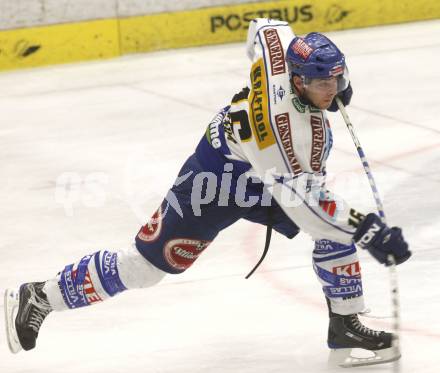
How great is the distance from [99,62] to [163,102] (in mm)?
1614

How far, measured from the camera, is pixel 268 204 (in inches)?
171

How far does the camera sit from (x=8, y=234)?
20.6 ft

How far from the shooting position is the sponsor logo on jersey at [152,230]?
4.36 m

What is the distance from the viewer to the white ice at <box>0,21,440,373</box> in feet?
15.5

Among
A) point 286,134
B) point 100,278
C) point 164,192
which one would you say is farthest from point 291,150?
point 164,192

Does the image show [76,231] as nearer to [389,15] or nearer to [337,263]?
[337,263]

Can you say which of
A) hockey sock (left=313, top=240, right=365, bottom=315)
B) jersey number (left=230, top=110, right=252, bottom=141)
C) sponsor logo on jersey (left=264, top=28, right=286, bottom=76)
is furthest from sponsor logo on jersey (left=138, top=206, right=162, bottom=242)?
sponsor logo on jersey (left=264, top=28, right=286, bottom=76)

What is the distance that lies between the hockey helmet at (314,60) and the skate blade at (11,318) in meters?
1.45

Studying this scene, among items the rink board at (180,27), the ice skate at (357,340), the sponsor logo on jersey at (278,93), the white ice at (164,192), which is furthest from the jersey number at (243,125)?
the rink board at (180,27)

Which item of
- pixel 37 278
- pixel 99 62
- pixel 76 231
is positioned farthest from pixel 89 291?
pixel 99 62

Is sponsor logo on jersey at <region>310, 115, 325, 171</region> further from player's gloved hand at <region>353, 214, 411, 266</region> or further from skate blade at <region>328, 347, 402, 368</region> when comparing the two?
skate blade at <region>328, 347, 402, 368</region>

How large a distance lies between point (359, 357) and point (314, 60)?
1.21m

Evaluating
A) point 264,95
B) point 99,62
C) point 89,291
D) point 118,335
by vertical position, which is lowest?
point 99,62

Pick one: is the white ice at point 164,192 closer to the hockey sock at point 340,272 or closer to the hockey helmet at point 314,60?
the hockey sock at point 340,272
